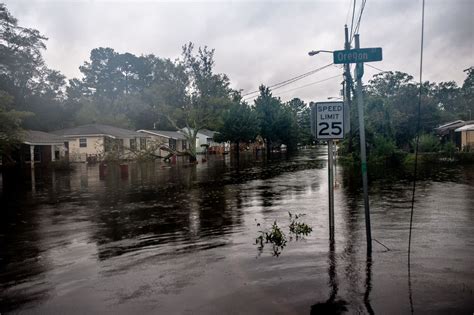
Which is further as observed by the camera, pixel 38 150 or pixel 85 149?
pixel 85 149

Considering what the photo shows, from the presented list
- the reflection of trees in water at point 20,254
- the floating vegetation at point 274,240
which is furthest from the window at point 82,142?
the floating vegetation at point 274,240

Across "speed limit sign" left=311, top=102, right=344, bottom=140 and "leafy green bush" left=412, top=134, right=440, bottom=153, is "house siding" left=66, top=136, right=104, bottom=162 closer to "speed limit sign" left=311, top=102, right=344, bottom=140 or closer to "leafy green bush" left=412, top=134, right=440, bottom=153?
"leafy green bush" left=412, top=134, right=440, bottom=153

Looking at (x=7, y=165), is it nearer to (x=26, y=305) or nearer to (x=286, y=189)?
(x=286, y=189)

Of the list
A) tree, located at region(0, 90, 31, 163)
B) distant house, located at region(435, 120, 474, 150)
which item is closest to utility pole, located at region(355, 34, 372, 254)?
tree, located at region(0, 90, 31, 163)

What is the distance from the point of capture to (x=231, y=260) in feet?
22.3

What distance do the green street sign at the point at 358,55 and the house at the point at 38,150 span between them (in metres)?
40.6

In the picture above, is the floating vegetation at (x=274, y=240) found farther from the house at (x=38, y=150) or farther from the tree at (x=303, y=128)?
the tree at (x=303, y=128)

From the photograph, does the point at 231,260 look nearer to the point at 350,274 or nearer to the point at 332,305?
the point at 350,274

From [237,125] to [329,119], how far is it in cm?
5774

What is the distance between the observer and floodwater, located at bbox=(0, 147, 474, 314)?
16.3 feet

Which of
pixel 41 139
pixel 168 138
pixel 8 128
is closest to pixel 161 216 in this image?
pixel 8 128

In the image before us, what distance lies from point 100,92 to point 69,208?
9387cm

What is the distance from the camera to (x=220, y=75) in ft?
171

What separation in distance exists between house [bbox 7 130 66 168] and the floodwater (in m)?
32.8
